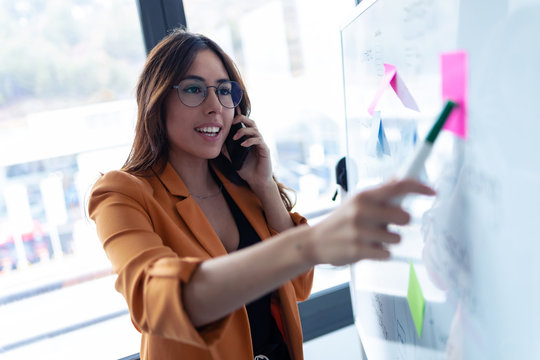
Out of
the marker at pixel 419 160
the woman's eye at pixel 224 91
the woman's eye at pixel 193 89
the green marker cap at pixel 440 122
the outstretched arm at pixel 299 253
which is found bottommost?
the outstretched arm at pixel 299 253

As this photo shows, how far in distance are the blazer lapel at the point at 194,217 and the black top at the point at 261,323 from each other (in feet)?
0.42


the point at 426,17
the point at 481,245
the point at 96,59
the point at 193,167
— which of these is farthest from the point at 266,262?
the point at 96,59

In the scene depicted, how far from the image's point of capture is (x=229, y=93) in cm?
126

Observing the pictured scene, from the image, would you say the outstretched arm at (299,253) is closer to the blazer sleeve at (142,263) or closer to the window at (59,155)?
the blazer sleeve at (142,263)

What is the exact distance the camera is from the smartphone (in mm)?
1383

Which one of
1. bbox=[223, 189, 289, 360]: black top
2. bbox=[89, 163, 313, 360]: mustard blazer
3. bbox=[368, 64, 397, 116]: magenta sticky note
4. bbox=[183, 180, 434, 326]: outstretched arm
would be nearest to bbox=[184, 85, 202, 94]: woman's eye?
bbox=[89, 163, 313, 360]: mustard blazer

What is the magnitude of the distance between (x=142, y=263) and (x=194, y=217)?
0.39 m

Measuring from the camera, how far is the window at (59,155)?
1826 millimetres

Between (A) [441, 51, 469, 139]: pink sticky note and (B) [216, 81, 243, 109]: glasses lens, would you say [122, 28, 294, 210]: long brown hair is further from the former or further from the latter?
(A) [441, 51, 469, 139]: pink sticky note

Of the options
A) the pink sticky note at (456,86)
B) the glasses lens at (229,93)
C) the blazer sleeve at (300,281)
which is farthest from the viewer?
the blazer sleeve at (300,281)

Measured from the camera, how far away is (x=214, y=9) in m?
2.04

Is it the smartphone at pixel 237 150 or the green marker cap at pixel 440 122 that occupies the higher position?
the green marker cap at pixel 440 122

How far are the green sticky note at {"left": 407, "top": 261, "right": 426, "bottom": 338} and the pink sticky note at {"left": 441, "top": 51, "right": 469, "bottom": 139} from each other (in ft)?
1.07

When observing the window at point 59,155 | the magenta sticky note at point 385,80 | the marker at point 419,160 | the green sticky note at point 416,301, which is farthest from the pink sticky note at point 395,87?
the window at point 59,155
